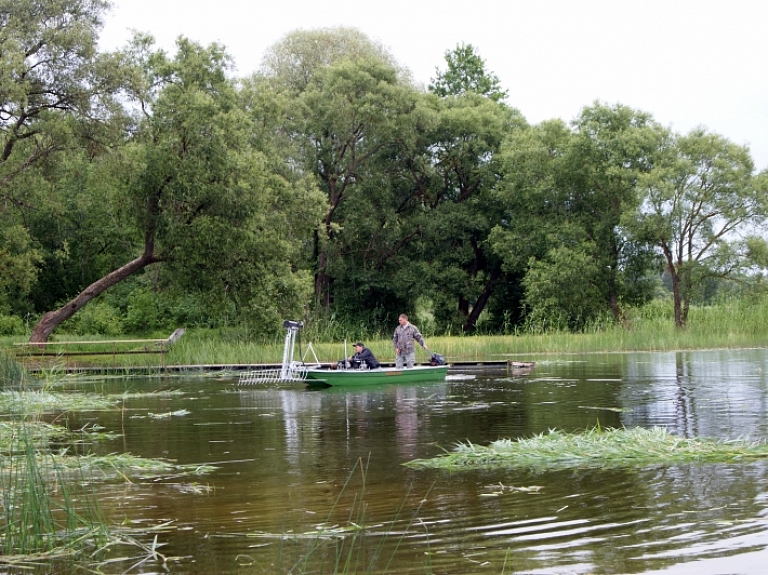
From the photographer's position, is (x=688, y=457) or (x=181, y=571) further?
(x=688, y=457)

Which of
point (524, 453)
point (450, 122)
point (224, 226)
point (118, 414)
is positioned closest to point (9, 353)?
point (118, 414)

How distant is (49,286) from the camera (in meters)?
50.9

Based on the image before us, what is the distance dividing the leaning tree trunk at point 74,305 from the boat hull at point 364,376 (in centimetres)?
1247

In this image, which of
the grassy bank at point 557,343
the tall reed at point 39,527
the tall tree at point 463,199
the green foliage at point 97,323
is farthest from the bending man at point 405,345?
the green foliage at point 97,323

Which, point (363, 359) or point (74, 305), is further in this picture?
point (74, 305)

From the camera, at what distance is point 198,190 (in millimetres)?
31578

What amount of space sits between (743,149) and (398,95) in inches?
666

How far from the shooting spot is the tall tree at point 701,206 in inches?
1702

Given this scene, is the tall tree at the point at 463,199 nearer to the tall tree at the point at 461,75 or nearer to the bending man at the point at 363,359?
the tall tree at the point at 461,75

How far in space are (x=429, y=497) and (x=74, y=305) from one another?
26.8 meters

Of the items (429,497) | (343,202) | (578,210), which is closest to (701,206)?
(578,210)

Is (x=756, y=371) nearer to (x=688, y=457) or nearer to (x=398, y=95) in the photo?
(x=688, y=457)

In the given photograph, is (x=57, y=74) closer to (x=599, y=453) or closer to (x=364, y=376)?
(x=364, y=376)

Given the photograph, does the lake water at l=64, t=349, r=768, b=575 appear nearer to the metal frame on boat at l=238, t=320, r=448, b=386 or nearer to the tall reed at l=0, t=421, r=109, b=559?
the tall reed at l=0, t=421, r=109, b=559
